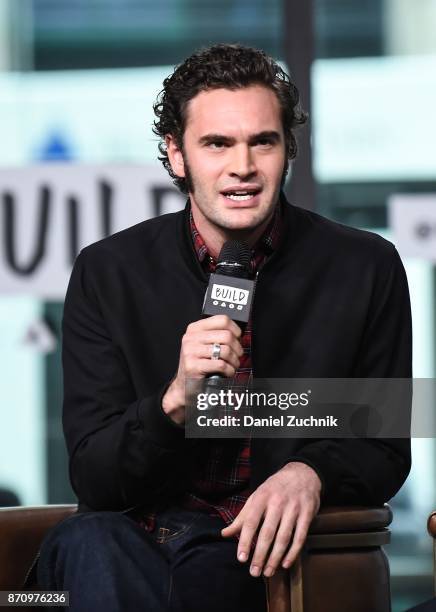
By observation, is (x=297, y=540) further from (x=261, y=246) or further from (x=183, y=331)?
(x=261, y=246)

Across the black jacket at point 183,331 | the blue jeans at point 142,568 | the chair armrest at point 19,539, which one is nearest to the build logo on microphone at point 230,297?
the black jacket at point 183,331

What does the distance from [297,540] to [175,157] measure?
884 millimetres

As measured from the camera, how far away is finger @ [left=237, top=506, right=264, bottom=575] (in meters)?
1.66

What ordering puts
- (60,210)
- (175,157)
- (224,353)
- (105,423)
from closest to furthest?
(224,353) < (105,423) < (175,157) < (60,210)

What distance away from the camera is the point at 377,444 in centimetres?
193

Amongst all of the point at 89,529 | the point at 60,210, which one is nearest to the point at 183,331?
the point at 89,529

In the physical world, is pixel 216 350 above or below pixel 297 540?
above

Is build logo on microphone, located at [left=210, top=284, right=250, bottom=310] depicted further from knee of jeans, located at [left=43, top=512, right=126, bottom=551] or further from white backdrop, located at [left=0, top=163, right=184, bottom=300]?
white backdrop, located at [left=0, top=163, right=184, bottom=300]

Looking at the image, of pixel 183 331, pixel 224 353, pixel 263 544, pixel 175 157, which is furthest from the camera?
pixel 175 157

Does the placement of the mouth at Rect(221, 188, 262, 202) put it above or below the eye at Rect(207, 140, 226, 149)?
below

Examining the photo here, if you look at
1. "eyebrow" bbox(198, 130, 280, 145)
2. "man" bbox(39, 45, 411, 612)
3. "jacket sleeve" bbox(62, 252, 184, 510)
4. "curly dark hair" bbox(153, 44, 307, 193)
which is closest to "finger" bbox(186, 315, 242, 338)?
"man" bbox(39, 45, 411, 612)

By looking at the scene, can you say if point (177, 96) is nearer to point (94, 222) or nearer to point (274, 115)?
point (274, 115)

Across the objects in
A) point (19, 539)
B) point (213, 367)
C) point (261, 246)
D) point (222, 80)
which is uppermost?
point (222, 80)

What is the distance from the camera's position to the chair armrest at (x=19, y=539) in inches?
79.2
